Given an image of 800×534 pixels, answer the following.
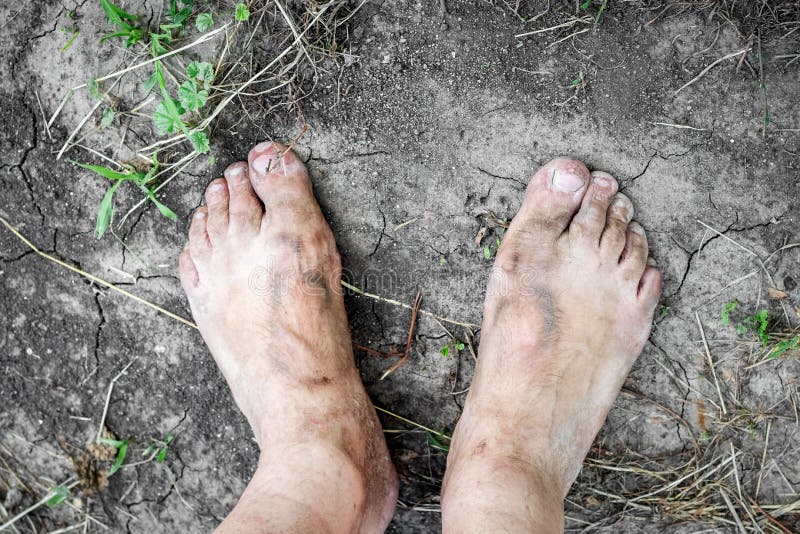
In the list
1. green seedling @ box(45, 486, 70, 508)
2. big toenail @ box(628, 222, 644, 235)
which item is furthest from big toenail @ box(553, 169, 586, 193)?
green seedling @ box(45, 486, 70, 508)

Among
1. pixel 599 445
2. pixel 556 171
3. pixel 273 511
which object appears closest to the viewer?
pixel 273 511

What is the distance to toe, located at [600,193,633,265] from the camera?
211 centimetres

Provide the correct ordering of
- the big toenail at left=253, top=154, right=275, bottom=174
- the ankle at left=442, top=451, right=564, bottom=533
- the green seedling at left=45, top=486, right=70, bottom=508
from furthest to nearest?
1. the green seedling at left=45, top=486, right=70, bottom=508
2. the big toenail at left=253, top=154, right=275, bottom=174
3. the ankle at left=442, top=451, right=564, bottom=533

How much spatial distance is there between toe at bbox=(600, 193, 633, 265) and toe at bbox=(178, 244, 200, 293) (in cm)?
149

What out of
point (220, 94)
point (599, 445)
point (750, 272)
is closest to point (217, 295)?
point (220, 94)

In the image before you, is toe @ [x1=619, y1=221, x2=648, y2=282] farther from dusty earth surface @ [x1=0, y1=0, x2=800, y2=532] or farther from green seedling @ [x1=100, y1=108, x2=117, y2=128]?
green seedling @ [x1=100, y1=108, x2=117, y2=128]

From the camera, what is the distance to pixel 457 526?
181 cm

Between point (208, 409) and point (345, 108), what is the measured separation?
1262mm

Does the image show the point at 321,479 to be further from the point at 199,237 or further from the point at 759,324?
Result: the point at 759,324

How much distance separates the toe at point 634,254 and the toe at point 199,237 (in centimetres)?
152

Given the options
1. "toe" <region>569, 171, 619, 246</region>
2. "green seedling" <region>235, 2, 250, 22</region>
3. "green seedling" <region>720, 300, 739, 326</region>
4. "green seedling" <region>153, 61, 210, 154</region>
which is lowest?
"green seedling" <region>720, 300, 739, 326</region>

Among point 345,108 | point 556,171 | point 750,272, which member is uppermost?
point 345,108

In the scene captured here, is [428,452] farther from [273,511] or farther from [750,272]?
[750,272]

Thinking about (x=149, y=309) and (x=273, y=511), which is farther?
(x=149, y=309)
